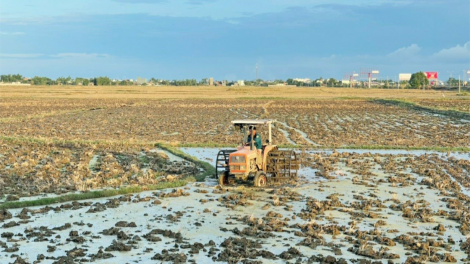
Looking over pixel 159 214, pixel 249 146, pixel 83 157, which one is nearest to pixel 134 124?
pixel 83 157

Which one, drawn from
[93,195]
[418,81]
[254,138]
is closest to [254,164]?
[254,138]

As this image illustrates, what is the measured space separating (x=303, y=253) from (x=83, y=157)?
1229 centimetres

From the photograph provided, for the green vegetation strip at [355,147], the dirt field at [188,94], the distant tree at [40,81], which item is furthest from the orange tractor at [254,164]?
the distant tree at [40,81]

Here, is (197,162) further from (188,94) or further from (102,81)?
(102,81)

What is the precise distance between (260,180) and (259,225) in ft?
14.0

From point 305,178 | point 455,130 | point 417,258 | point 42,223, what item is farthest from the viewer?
point 455,130

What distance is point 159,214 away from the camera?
11.6m

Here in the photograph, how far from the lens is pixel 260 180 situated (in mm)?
14766

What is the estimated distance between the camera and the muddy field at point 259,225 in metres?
8.70

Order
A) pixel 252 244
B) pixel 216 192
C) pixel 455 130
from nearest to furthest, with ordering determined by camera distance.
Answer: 1. pixel 252 244
2. pixel 216 192
3. pixel 455 130

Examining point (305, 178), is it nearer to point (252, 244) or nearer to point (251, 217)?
point (251, 217)

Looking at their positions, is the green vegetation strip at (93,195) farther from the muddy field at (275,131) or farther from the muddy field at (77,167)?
the muddy field at (275,131)

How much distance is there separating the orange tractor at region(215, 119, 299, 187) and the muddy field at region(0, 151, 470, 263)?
1.21 ft

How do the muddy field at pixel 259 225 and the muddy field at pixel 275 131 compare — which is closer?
the muddy field at pixel 259 225
